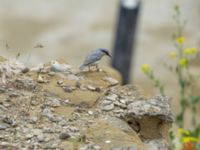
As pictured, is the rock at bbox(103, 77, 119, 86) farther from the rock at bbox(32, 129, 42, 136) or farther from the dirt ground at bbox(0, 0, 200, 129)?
the dirt ground at bbox(0, 0, 200, 129)

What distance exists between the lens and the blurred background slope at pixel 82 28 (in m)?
12.6

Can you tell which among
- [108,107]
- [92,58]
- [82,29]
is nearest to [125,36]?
[82,29]

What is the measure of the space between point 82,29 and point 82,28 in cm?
6

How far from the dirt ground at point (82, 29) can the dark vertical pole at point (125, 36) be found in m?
2.04

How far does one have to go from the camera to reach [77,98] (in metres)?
4.63

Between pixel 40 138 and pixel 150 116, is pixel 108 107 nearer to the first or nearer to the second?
pixel 150 116

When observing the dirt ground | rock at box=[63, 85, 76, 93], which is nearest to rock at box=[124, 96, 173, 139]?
rock at box=[63, 85, 76, 93]

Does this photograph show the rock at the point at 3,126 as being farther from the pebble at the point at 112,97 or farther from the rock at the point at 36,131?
the pebble at the point at 112,97

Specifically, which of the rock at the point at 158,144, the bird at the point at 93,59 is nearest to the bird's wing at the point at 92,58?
the bird at the point at 93,59

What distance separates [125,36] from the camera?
31.3ft

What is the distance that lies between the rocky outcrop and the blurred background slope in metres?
6.94

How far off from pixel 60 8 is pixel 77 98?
968cm

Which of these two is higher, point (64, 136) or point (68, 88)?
point (68, 88)

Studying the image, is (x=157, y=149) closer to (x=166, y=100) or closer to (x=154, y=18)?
(x=166, y=100)
